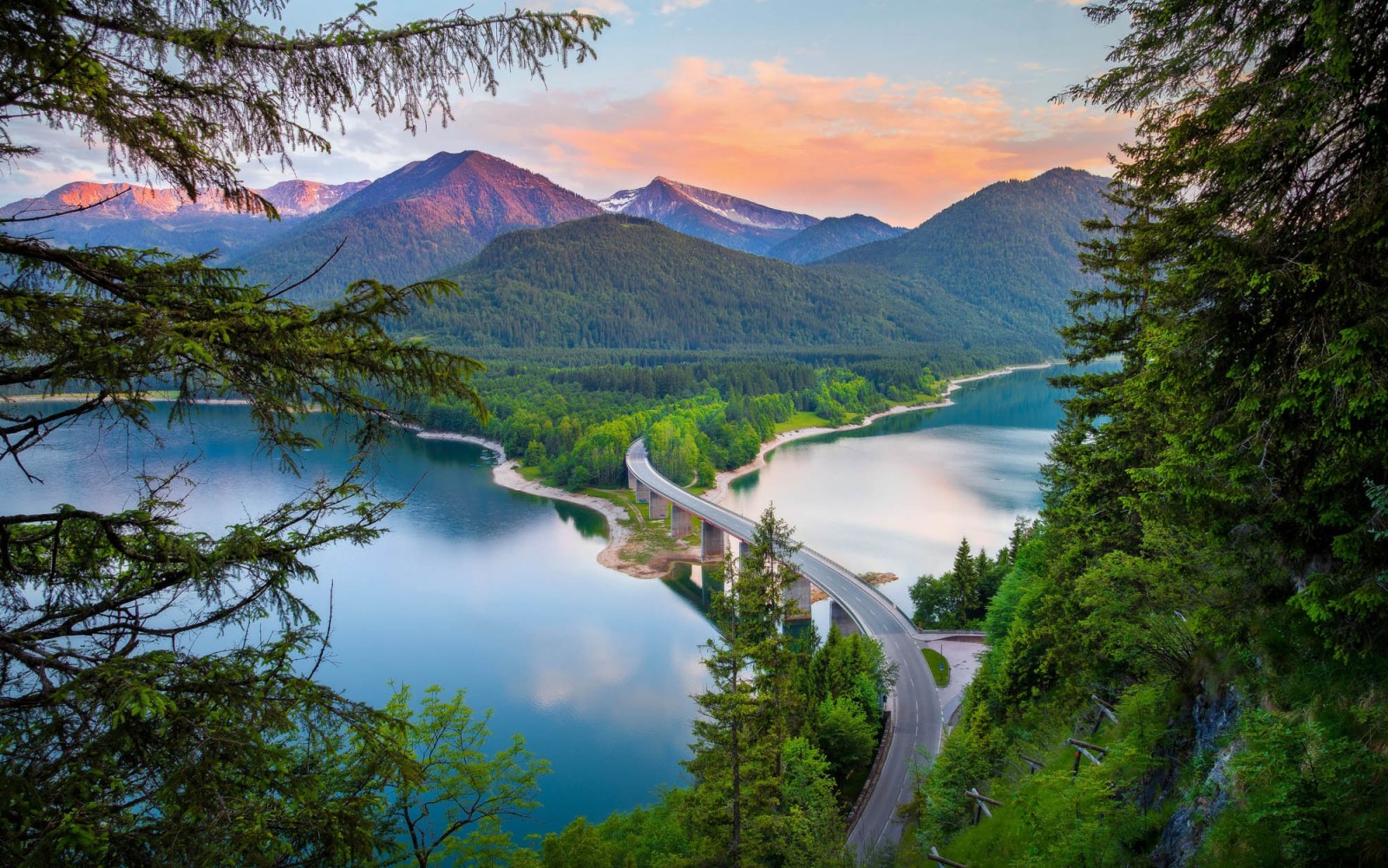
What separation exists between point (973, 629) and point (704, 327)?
170 meters

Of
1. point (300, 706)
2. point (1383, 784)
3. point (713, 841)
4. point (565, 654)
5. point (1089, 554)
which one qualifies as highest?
point (300, 706)

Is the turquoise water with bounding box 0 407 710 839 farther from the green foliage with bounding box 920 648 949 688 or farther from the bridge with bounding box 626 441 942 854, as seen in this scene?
the green foliage with bounding box 920 648 949 688

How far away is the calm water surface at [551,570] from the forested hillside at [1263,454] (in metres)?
7.02

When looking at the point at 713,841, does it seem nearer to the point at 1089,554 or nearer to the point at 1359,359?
the point at 1089,554

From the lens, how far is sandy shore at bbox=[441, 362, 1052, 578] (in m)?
45.7

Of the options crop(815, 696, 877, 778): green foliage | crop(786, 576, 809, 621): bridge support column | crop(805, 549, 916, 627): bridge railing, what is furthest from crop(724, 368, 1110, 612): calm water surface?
crop(815, 696, 877, 778): green foliage

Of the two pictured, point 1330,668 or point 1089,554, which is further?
point 1089,554

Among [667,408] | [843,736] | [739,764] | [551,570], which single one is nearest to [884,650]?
[843,736]

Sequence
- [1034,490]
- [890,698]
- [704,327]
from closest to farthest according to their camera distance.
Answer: [890,698], [1034,490], [704,327]

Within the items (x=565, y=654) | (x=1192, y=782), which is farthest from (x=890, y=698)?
(x=1192, y=782)

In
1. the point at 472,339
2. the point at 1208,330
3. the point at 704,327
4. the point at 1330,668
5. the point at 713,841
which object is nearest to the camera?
the point at 1330,668

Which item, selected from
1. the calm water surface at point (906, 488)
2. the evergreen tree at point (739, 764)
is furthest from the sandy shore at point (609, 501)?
the evergreen tree at point (739, 764)

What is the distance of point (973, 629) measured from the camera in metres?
29.9

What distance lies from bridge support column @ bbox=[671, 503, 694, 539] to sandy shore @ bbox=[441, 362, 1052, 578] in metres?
3.39
